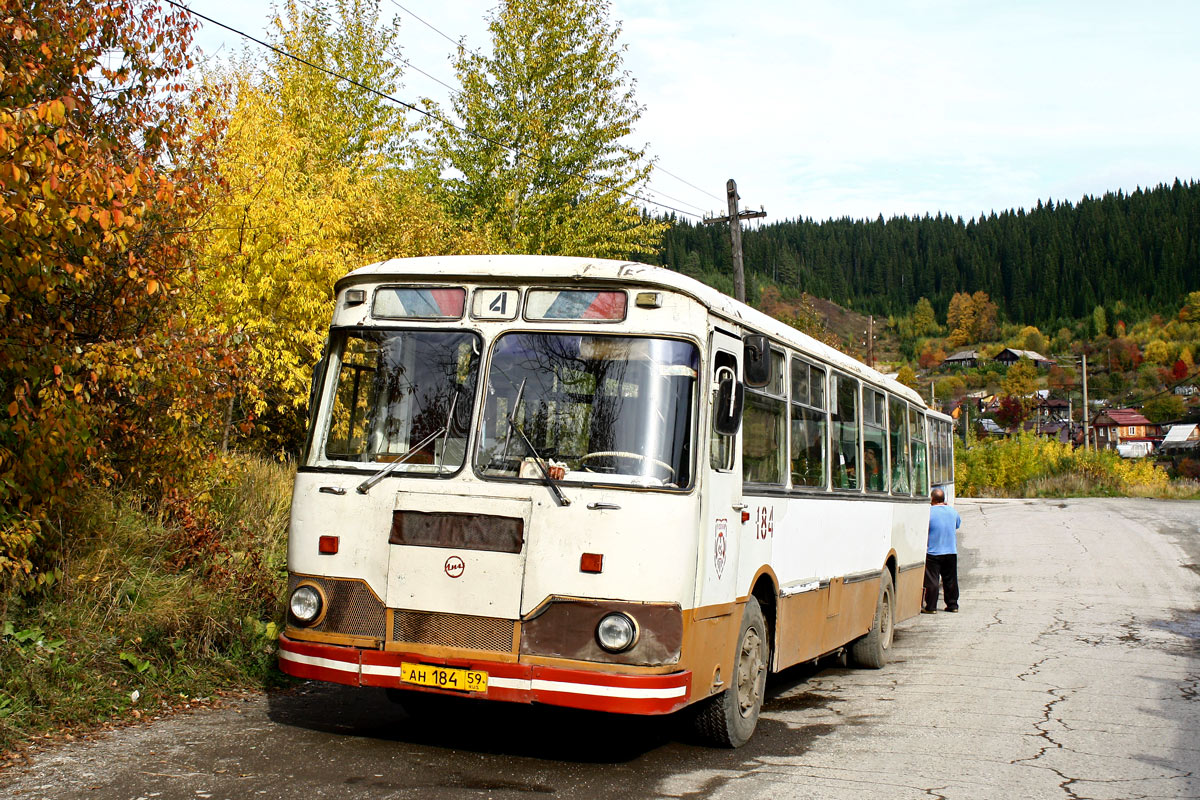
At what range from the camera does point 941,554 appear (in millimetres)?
16578

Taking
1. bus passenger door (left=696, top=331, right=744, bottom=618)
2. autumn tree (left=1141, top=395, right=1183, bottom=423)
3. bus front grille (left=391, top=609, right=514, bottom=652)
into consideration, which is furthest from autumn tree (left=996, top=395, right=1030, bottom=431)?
bus front grille (left=391, top=609, right=514, bottom=652)

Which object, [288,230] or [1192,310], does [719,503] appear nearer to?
[288,230]

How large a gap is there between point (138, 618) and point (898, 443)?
818cm

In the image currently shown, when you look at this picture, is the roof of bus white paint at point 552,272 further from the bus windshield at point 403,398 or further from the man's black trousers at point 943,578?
the man's black trousers at point 943,578

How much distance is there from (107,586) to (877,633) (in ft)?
23.8

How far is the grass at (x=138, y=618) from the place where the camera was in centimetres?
762

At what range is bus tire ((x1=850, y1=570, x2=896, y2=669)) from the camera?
11.5m

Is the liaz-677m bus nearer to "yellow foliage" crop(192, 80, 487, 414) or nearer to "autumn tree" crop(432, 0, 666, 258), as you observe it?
"yellow foliage" crop(192, 80, 487, 414)

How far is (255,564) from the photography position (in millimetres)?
10367

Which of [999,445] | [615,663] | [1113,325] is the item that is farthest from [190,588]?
[1113,325]

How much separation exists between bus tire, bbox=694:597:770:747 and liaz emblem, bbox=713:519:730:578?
→ 0.67 metres

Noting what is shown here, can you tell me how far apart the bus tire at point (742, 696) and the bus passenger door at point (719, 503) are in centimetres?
49

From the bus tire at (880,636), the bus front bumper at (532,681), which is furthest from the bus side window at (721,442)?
the bus tire at (880,636)

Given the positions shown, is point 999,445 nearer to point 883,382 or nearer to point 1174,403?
point 883,382
